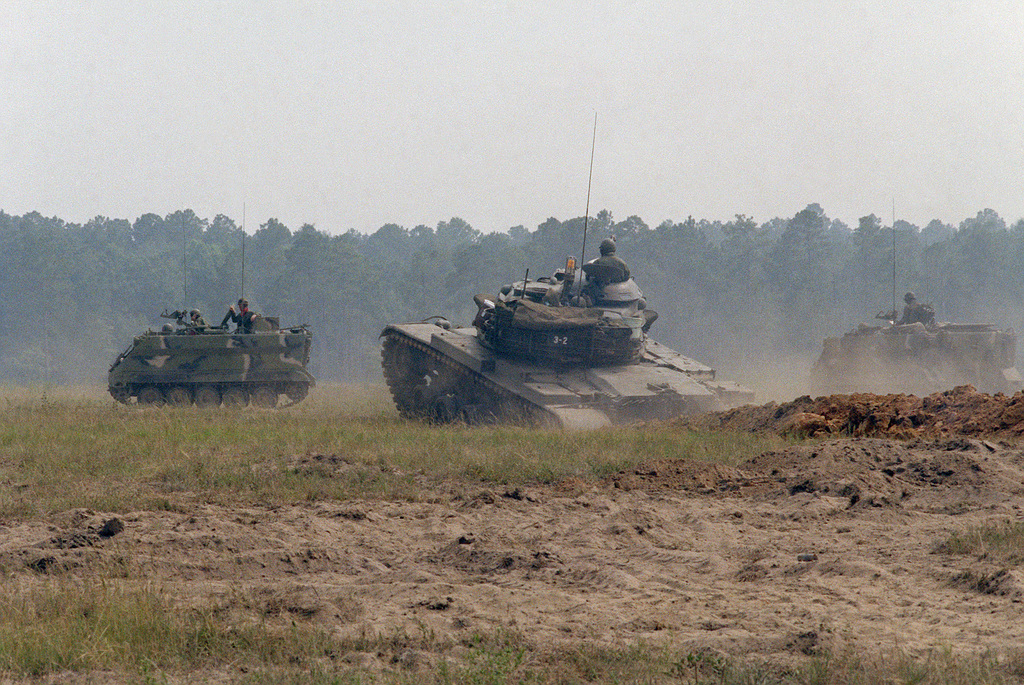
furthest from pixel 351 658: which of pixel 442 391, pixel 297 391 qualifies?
pixel 297 391

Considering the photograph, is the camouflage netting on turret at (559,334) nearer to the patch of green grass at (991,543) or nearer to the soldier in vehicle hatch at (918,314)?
the patch of green grass at (991,543)

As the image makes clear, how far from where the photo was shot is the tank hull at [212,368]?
20031 millimetres

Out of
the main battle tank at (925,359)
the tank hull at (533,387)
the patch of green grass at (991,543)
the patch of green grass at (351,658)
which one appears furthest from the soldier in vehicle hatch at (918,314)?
the patch of green grass at (351,658)

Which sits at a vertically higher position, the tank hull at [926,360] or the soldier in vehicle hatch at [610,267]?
the soldier in vehicle hatch at [610,267]

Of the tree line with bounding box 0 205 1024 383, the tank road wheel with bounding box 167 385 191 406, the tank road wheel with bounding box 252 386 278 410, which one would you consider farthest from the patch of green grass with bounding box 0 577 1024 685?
the tree line with bounding box 0 205 1024 383

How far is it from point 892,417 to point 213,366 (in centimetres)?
1224

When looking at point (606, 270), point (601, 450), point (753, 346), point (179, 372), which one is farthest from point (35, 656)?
point (753, 346)

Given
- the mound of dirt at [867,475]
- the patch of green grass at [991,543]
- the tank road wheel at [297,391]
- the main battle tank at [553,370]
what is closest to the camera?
the patch of green grass at [991,543]

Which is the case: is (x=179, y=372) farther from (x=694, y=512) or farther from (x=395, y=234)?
(x=395, y=234)

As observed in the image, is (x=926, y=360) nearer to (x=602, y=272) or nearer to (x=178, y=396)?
(x=602, y=272)

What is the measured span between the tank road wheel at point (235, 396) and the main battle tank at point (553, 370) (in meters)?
3.91

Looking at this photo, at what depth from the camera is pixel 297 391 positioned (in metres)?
21.4

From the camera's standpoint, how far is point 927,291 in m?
60.8

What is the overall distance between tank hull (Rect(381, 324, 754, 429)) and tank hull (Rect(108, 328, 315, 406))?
3052mm
